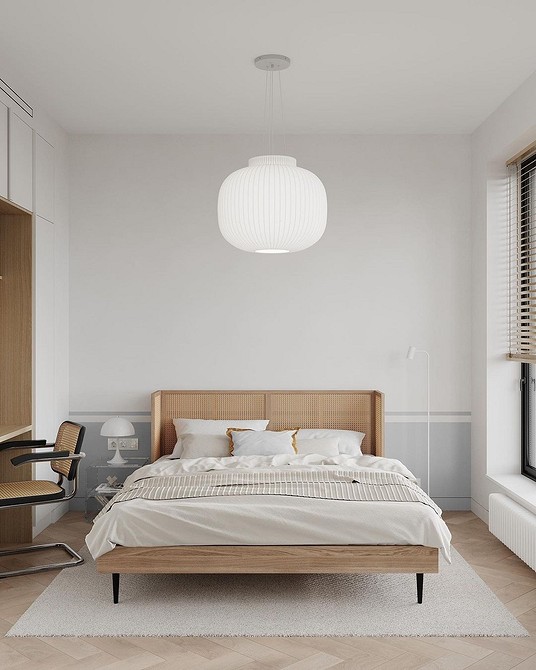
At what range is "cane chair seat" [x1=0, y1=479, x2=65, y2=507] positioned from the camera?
13.4ft

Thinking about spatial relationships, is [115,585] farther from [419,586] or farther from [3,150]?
[3,150]

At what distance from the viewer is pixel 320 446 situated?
5.12 m

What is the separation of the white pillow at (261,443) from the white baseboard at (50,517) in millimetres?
1422

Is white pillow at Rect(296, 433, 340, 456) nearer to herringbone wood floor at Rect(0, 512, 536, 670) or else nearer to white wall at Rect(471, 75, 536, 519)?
white wall at Rect(471, 75, 536, 519)

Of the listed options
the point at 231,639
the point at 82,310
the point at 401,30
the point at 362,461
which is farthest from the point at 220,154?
the point at 231,639

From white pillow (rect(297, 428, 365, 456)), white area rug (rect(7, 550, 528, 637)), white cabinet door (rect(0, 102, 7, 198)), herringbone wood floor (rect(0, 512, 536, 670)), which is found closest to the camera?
herringbone wood floor (rect(0, 512, 536, 670))

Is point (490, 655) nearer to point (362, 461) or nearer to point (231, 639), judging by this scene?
point (231, 639)

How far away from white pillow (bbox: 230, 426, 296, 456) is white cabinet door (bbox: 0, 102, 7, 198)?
7.21 feet

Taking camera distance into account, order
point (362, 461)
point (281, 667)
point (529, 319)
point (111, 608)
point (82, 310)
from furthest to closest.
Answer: point (82, 310) < point (529, 319) < point (362, 461) < point (111, 608) < point (281, 667)

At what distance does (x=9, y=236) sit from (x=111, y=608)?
2.51 metres

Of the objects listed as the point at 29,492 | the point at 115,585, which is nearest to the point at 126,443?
the point at 29,492

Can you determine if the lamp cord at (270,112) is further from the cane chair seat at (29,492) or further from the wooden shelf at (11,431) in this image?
the cane chair seat at (29,492)

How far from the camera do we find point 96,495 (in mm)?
5152

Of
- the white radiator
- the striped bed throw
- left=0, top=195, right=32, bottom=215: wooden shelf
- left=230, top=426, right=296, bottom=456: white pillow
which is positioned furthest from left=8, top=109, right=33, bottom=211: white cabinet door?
the white radiator
